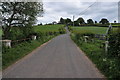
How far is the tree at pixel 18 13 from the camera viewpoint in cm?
2039

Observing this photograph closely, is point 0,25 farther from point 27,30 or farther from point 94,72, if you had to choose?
point 94,72

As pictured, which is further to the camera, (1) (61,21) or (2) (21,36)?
(1) (61,21)

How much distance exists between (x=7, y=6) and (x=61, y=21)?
511 feet

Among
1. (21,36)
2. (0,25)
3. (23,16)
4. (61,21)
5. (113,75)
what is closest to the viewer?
(113,75)

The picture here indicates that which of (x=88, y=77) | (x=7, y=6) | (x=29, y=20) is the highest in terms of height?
(x=7, y=6)

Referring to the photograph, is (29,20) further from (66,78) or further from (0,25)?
(66,78)

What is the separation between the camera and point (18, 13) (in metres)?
21.1

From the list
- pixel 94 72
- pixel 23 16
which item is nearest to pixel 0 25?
pixel 23 16

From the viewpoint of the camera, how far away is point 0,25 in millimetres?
20078

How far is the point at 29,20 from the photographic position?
861 inches

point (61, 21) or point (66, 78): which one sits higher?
point (61, 21)

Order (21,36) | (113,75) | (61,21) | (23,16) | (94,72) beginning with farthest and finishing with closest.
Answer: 1. (61,21)
2. (21,36)
3. (23,16)
4. (94,72)
5. (113,75)

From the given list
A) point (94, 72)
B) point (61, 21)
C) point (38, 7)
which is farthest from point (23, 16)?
point (61, 21)

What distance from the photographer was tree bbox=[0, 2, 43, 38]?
66.9 ft
